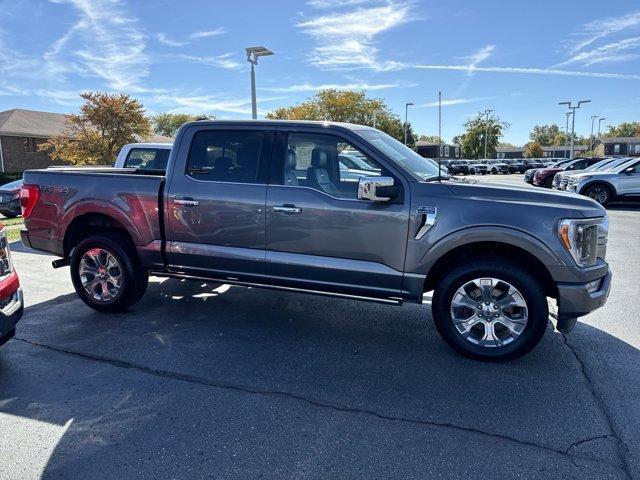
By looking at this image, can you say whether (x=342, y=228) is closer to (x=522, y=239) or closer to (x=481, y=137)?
(x=522, y=239)

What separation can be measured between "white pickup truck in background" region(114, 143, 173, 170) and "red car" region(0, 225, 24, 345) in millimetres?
6209

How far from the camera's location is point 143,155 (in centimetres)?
1001

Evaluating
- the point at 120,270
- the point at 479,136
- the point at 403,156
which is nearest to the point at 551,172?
the point at 403,156

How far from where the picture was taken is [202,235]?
15.8 ft

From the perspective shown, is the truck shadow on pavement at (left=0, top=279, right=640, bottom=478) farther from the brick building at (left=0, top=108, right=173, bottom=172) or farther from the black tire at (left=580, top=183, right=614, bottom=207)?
the brick building at (left=0, top=108, right=173, bottom=172)

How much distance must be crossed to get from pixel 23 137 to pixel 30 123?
6.08ft

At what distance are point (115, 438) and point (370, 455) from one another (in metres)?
1.58

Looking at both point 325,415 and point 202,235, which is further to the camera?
point 202,235

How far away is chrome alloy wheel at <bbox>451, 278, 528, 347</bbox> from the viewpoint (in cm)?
399

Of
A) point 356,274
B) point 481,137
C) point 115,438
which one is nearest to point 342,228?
point 356,274

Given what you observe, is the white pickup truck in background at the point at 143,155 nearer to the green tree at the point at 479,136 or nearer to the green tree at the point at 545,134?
the green tree at the point at 479,136

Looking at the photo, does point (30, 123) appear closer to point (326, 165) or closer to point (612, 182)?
point (612, 182)

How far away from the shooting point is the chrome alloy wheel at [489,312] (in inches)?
157

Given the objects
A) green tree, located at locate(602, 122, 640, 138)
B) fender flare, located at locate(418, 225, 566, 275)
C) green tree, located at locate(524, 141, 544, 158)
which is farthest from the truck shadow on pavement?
green tree, located at locate(602, 122, 640, 138)
